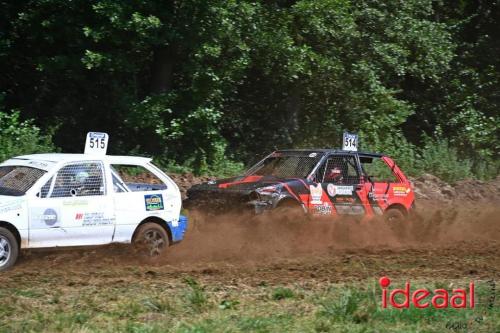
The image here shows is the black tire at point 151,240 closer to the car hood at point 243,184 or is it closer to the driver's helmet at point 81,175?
the driver's helmet at point 81,175

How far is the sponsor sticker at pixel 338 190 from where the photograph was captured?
13125 millimetres

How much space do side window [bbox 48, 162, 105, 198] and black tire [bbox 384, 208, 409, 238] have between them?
5.83 m

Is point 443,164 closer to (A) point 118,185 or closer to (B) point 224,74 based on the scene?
(B) point 224,74

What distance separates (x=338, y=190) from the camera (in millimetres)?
13258

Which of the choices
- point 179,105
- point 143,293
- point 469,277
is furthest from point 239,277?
point 179,105

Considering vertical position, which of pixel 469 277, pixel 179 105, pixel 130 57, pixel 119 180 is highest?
pixel 130 57

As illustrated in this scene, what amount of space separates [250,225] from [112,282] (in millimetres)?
3643

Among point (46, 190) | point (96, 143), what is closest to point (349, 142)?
point (96, 143)

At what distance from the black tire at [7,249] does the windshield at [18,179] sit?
600mm

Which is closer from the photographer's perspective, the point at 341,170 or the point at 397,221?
the point at 341,170

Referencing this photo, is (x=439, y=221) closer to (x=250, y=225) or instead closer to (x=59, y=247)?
(x=250, y=225)

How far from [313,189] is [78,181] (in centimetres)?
436

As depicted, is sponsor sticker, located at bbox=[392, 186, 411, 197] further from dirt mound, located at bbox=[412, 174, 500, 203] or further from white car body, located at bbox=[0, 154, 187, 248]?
dirt mound, located at bbox=[412, 174, 500, 203]

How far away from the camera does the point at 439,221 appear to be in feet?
46.0
